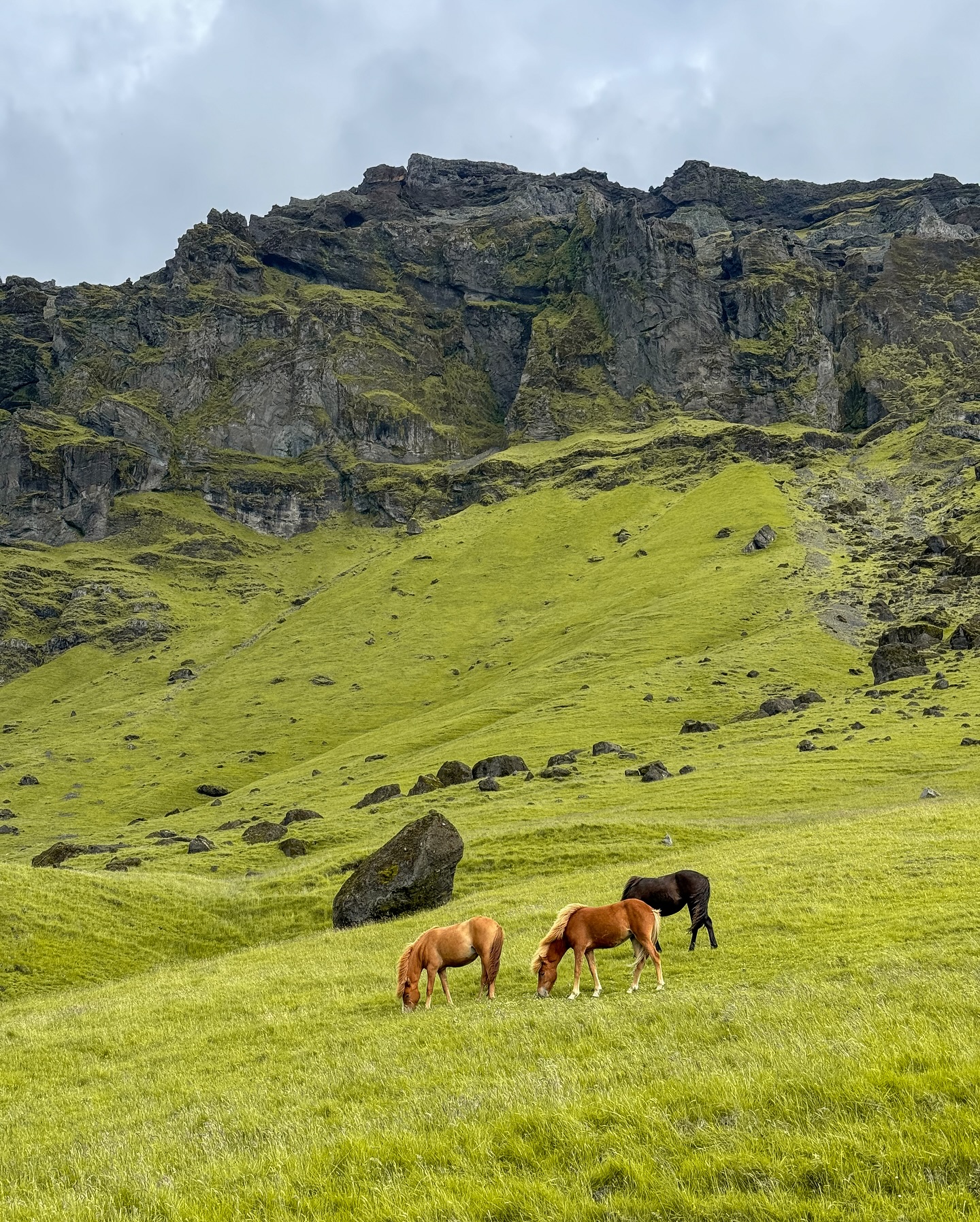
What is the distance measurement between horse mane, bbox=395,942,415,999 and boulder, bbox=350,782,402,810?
5523 cm

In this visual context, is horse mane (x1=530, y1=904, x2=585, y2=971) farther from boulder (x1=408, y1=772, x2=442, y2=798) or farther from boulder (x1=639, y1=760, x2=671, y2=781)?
boulder (x1=408, y1=772, x2=442, y2=798)

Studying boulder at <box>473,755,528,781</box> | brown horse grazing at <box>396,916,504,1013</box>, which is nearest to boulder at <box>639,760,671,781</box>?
boulder at <box>473,755,528,781</box>

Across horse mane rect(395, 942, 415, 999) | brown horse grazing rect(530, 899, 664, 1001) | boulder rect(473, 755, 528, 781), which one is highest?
brown horse grazing rect(530, 899, 664, 1001)

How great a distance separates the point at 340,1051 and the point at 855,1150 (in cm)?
1136

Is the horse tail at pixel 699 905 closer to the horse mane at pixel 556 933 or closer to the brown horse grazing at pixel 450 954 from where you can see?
the horse mane at pixel 556 933

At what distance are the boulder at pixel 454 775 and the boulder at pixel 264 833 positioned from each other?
17.1 meters

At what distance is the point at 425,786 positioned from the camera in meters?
77.5

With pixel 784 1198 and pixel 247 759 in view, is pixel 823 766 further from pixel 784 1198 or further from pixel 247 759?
pixel 247 759

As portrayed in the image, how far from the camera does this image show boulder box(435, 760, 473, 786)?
77750 millimetres

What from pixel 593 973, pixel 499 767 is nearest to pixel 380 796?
pixel 499 767

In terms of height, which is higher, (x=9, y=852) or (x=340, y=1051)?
(x=340, y=1051)

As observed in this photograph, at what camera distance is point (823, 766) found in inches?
2363

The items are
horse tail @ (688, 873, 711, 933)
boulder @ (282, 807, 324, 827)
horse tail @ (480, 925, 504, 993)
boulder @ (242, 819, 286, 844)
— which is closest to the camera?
horse tail @ (480, 925, 504, 993)

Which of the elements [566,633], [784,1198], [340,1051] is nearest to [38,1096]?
[340,1051]
